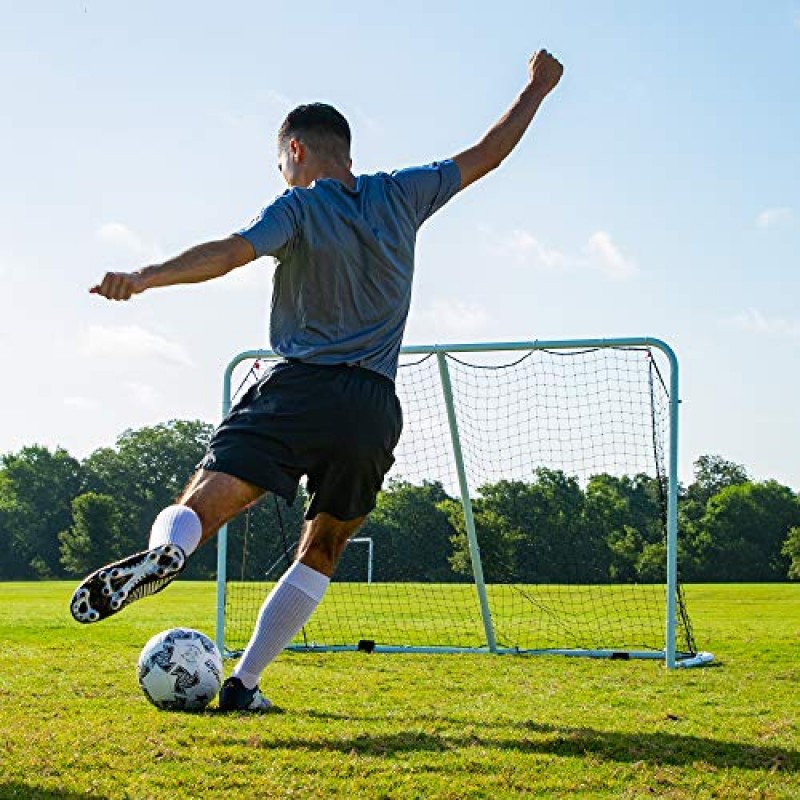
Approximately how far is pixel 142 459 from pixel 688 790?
84506 mm

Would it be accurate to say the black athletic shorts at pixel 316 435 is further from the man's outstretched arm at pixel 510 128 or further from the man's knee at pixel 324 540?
the man's outstretched arm at pixel 510 128

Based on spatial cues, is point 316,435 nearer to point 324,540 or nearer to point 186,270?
point 324,540

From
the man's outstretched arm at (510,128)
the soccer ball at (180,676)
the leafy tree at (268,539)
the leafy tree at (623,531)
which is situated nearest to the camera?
the man's outstretched arm at (510,128)

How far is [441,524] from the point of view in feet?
69.4

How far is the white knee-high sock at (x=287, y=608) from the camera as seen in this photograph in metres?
5.04

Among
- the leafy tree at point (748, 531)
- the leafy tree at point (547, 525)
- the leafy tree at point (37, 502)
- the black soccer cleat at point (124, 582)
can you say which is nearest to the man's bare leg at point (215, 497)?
the black soccer cleat at point (124, 582)

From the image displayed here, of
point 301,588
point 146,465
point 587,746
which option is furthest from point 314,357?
point 146,465

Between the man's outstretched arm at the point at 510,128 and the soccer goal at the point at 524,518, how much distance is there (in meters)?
4.39

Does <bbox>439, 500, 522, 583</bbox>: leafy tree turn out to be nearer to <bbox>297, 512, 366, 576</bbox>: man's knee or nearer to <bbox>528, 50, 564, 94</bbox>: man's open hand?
<bbox>528, 50, 564, 94</bbox>: man's open hand

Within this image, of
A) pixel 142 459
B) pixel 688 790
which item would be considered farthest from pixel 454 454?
pixel 142 459

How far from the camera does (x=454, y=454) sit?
10.1 metres

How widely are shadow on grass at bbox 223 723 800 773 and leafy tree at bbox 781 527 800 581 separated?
44117mm

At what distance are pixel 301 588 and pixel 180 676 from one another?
82 centimetres

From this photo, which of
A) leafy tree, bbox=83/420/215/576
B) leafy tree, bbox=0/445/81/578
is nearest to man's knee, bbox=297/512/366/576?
leafy tree, bbox=0/445/81/578
